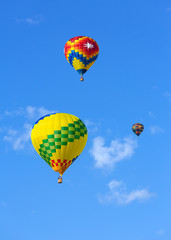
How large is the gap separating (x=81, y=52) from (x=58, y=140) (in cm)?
1474

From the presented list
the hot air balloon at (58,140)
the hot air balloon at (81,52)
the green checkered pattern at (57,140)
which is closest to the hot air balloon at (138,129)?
the hot air balloon at (81,52)

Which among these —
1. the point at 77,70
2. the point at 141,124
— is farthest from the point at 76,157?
the point at 141,124

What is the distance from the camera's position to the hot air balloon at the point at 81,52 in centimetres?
5382

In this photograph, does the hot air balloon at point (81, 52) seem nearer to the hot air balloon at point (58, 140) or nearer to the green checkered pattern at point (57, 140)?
the hot air balloon at point (58, 140)

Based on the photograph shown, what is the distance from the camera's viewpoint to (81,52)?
53750 mm

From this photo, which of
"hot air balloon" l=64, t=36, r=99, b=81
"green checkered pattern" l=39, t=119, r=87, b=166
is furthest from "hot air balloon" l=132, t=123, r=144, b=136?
"green checkered pattern" l=39, t=119, r=87, b=166

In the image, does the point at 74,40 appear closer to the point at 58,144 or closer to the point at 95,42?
the point at 95,42

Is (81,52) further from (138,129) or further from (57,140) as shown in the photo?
(138,129)

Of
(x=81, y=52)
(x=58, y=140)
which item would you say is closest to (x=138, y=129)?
(x=81, y=52)

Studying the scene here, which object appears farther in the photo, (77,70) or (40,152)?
(77,70)

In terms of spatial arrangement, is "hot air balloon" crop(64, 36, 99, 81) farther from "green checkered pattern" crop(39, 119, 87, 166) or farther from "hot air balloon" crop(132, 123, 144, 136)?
"hot air balloon" crop(132, 123, 144, 136)

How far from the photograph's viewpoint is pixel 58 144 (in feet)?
140

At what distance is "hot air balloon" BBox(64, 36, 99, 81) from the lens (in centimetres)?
5382

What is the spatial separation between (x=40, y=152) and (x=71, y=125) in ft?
12.6
